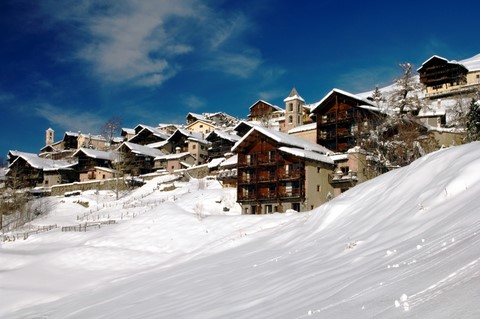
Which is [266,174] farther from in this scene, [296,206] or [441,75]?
[441,75]

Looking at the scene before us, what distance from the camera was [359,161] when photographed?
4769cm

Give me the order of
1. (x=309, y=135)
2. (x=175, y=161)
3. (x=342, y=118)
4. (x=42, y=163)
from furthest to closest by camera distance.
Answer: (x=42, y=163) < (x=175, y=161) < (x=309, y=135) < (x=342, y=118)

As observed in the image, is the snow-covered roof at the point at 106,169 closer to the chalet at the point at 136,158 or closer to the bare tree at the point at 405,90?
the chalet at the point at 136,158

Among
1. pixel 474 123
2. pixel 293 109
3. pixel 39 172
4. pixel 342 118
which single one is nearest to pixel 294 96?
pixel 293 109

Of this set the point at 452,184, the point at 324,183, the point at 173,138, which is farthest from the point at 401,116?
the point at 173,138

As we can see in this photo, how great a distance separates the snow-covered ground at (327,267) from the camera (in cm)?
588

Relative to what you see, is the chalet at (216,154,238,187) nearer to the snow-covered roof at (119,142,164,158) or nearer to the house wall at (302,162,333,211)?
the house wall at (302,162,333,211)

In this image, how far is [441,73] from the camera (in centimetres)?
8719

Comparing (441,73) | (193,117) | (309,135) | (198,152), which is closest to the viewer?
(309,135)

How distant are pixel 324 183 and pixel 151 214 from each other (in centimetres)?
1972

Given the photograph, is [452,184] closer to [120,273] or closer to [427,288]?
[427,288]

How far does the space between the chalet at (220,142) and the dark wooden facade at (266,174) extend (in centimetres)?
2613

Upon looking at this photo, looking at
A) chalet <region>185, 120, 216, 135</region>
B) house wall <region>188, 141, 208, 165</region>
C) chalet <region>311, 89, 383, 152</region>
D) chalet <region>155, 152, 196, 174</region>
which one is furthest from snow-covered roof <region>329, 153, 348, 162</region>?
chalet <region>185, 120, 216, 135</region>

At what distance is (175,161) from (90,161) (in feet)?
61.0
